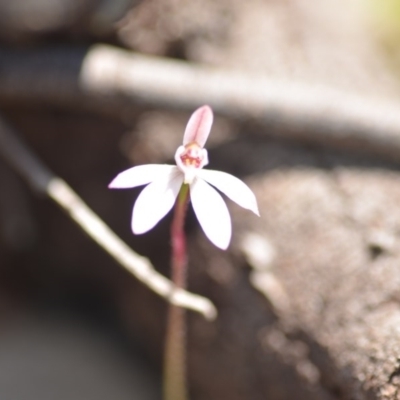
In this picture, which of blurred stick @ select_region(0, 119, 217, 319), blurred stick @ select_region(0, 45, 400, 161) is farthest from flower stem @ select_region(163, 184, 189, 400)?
blurred stick @ select_region(0, 45, 400, 161)

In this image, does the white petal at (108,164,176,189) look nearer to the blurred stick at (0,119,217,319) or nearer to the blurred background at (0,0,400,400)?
the blurred stick at (0,119,217,319)

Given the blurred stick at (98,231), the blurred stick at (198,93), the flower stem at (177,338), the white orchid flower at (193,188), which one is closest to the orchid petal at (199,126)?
the white orchid flower at (193,188)

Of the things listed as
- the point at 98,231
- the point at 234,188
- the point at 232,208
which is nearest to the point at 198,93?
the point at 232,208

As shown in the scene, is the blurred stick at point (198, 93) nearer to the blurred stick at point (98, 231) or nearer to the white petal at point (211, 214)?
the blurred stick at point (98, 231)

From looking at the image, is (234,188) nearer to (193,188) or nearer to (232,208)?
(193,188)

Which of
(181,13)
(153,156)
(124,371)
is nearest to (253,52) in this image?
(181,13)

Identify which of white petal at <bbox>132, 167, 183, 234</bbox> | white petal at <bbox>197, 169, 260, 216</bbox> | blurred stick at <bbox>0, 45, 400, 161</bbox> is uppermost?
blurred stick at <bbox>0, 45, 400, 161</bbox>
